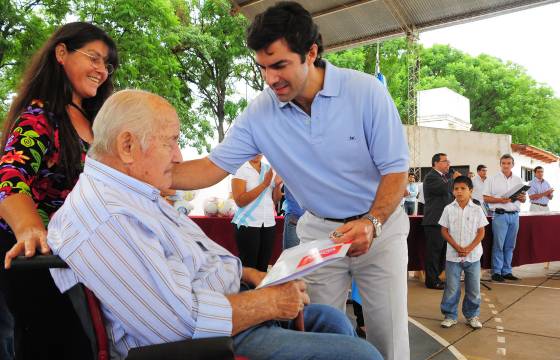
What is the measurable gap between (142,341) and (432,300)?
5.05m

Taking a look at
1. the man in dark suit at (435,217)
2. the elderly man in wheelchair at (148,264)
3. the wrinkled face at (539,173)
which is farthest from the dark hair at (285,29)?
the wrinkled face at (539,173)

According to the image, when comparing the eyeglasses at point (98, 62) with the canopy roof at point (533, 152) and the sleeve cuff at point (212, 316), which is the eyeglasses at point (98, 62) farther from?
the canopy roof at point (533, 152)

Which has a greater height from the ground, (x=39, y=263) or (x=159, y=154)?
(x=159, y=154)

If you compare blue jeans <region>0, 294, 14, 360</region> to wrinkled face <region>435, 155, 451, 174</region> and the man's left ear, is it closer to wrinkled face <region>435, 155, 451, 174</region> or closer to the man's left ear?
the man's left ear

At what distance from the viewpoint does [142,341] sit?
137 centimetres

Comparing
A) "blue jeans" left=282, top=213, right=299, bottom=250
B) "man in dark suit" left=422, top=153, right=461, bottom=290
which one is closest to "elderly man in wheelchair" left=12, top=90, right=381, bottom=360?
"blue jeans" left=282, top=213, right=299, bottom=250

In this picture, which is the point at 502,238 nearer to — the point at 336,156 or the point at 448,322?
the point at 448,322

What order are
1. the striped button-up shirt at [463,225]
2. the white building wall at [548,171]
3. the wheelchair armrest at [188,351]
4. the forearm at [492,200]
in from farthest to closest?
the white building wall at [548,171]
the forearm at [492,200]
the striped button-up shirt at [463,225]
the wheelchair armrest at [188,351]

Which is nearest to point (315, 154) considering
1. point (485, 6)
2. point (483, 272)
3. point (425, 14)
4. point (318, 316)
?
point (318, 316)

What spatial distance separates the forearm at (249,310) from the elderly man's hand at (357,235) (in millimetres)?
468

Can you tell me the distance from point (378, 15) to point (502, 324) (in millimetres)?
6849

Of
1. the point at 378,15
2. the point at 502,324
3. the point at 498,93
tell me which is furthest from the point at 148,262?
the point at 498,93

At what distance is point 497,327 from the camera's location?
15.1 feet

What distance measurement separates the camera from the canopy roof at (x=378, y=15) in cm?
870
